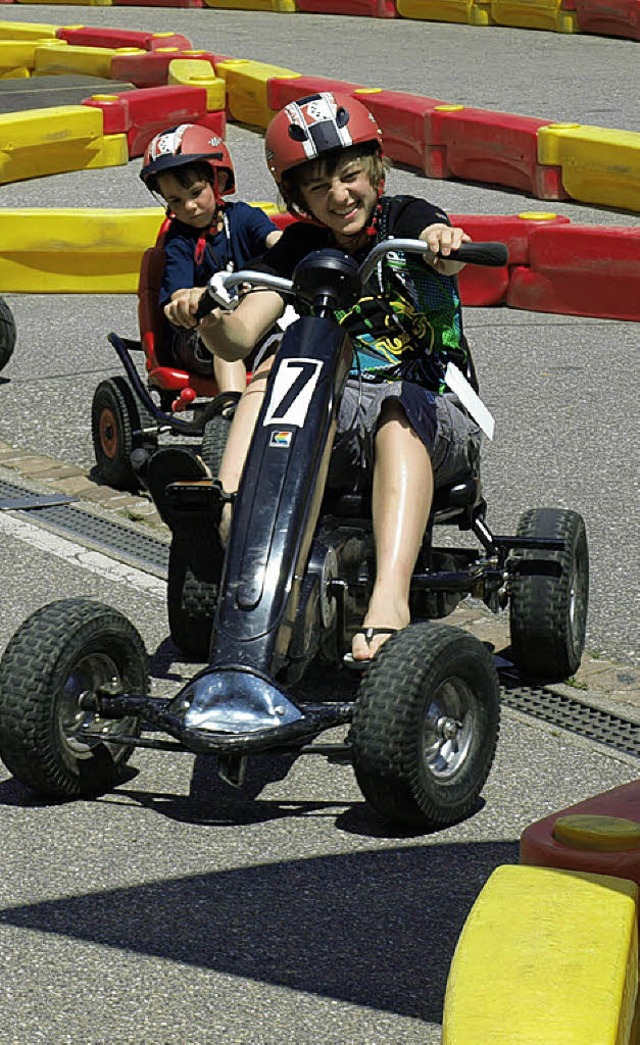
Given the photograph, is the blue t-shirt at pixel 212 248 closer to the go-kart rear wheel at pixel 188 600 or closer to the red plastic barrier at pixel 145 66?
the go-kart rear wheel at pixel 188 600

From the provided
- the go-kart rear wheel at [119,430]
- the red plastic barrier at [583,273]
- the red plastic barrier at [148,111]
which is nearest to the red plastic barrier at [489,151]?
the red plastic barrier at [148,111]

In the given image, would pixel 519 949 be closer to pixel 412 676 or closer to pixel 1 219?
pixel 412 676

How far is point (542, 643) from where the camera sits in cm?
443

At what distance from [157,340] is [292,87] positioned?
775cm

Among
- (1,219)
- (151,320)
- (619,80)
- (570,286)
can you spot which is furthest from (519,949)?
(619,80)

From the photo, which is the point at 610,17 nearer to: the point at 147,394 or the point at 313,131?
the point at 147,394

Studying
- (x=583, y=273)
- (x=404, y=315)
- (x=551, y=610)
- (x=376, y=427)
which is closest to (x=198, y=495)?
(x=376, y=427)

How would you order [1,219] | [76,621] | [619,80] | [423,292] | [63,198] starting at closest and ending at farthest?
[76,621], [423,292], [1,219], [63,198], [619,80]

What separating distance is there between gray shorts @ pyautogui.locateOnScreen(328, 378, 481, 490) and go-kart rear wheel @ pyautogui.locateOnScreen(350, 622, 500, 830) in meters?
0.62

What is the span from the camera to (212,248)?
6.09 meters

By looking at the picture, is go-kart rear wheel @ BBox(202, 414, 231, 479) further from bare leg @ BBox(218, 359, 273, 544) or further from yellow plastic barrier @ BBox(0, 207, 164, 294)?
yellow plastic barrier @ BBox(0, 207, 164, 294)

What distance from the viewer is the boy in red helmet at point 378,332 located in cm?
404

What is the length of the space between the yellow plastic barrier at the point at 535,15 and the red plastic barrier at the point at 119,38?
379 centimetres

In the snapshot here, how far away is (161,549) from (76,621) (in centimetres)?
189
